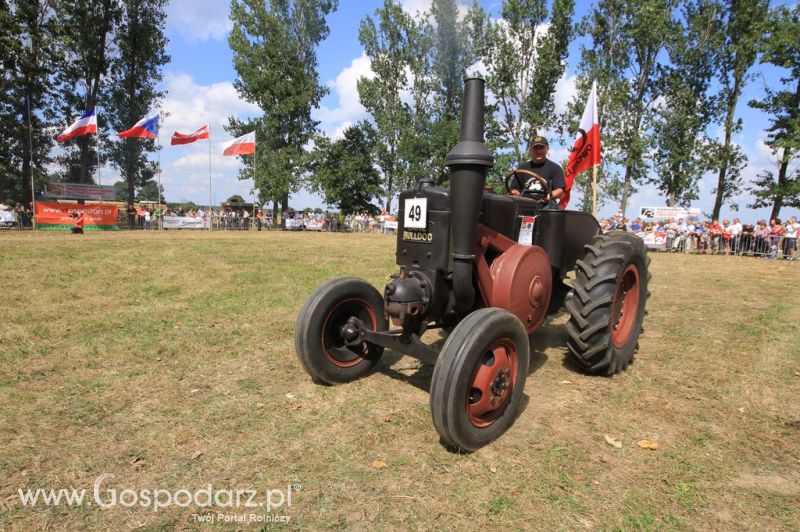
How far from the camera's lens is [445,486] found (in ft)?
8.49

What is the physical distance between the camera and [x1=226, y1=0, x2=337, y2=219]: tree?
117 feet

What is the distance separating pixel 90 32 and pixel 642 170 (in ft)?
120

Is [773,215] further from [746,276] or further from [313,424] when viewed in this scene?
[313,424]

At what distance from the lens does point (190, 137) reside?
90.5 feet

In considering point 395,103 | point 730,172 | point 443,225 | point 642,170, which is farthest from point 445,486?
point 395,103

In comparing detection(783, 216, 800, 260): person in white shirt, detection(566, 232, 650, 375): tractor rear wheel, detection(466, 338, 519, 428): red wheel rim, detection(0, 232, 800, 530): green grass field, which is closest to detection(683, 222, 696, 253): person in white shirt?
detection(783, 216, 800, 260): person in white shirt

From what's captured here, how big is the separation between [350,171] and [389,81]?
25.4 feet

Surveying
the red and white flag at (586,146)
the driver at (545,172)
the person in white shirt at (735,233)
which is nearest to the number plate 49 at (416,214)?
the driver at (545,172)

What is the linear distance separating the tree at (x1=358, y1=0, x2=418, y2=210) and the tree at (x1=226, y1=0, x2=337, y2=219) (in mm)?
4403

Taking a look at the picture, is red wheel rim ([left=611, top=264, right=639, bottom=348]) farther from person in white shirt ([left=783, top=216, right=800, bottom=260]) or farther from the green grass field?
person in white shirt ([left=783, top=216, right=800, bottom=260])

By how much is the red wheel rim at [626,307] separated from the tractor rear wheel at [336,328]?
7.58 ft

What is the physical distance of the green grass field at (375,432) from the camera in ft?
7.84

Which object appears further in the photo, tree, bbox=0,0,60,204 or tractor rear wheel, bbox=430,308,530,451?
tree, bbox=0,0,60,204

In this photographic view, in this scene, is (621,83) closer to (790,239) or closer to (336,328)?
(790,239)
